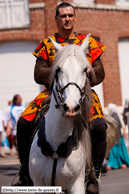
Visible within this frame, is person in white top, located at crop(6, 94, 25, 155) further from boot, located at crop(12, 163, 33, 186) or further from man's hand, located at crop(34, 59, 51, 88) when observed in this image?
man's hand, located at crop(34, 59, 51, 88)

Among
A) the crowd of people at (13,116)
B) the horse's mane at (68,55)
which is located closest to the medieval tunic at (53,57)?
the horse's mane at (68,55)

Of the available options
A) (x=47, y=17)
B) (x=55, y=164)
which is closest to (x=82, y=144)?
(x=55, y=164)

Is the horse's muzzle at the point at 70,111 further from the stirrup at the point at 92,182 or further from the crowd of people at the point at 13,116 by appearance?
the crowd of people at the point at 13,116

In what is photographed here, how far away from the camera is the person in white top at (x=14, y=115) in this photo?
14455 millimetres

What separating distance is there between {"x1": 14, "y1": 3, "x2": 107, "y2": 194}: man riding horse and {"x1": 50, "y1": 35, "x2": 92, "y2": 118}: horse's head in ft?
2.02

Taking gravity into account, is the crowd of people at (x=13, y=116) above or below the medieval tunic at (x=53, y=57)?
below

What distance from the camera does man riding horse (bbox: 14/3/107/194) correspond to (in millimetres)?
5043

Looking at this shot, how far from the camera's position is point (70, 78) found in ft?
13.3

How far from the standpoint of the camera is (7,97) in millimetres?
21672

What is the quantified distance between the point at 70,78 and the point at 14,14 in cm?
1784

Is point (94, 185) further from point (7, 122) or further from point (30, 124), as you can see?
point (7, 122)

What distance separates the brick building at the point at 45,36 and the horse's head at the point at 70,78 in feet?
56.1

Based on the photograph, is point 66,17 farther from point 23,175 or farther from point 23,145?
point 23,175

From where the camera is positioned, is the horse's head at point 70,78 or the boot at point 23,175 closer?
the horse's head at point 70,78
